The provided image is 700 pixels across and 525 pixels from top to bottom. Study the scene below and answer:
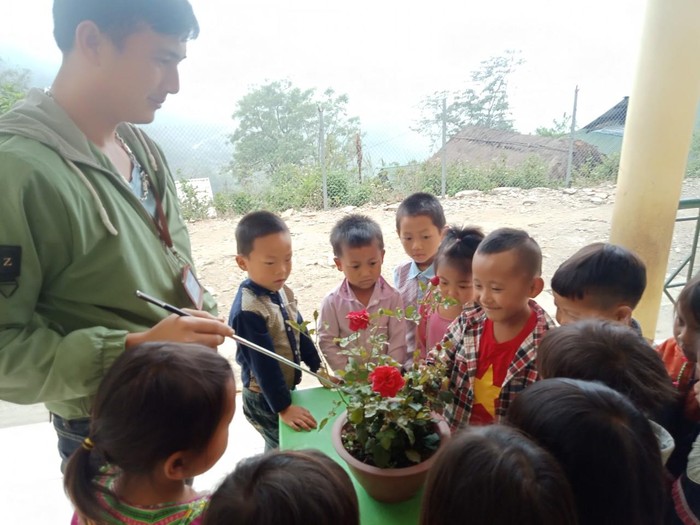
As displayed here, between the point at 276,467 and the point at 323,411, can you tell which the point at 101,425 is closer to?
the point at 276,467

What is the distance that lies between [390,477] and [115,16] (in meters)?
1.04

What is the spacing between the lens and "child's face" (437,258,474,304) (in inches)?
55.8

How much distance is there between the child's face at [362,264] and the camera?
153 centimetres

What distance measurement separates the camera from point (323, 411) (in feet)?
4.10

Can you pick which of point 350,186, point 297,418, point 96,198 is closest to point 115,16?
point 96,198

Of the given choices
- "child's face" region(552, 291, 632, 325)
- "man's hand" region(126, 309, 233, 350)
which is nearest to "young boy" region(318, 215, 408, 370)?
"child's face" region(552, 291, 632, 325)

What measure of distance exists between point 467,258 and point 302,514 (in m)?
0.99

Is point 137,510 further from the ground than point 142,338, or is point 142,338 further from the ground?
point 142,338

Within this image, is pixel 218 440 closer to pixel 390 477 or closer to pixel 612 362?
pixel 390 477

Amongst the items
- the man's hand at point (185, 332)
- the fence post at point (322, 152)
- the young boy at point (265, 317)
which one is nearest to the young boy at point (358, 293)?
the young boy at point (265, 317)

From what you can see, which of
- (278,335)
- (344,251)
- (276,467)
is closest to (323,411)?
(278,335)

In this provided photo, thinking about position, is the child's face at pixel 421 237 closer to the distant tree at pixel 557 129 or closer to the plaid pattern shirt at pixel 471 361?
the plaid pattern shirt at pixel 471 361

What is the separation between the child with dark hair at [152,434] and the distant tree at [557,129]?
5.89 meters

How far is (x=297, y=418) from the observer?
47.4 inches
